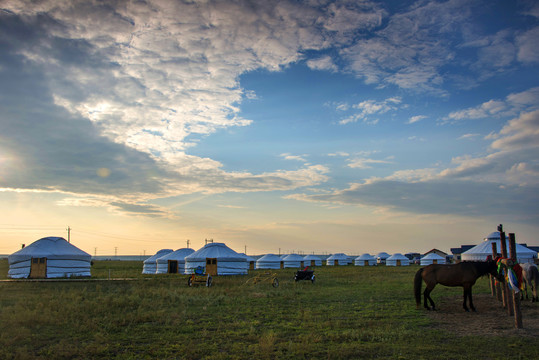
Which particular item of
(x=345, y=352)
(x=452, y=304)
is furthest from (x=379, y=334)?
(x=452, y=304)

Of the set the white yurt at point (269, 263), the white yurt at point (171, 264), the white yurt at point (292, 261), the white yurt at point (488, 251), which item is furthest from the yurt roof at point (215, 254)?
the white yurt at point (292, 261)

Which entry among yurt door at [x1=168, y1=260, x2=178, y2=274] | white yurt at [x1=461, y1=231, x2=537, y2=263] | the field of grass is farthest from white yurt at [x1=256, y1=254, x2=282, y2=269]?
the field of grass

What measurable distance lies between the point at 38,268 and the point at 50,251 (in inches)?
59.3

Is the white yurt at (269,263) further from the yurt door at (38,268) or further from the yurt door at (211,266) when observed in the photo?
the yurt door at (38,268)

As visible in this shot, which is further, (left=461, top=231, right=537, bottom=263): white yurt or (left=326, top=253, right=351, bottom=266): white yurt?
(left=326, top=253, right=351, bottom=266): white yurt

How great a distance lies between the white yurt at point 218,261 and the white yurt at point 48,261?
364 inches

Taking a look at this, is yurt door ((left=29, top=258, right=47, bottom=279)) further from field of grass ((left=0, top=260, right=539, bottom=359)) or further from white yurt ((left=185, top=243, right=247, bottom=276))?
field of grass ((left=0, top=260, right=539, bottom=359))

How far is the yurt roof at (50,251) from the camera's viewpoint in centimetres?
3006

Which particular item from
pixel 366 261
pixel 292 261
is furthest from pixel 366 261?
pixel 292 261

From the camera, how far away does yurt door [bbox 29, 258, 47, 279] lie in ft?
97.1

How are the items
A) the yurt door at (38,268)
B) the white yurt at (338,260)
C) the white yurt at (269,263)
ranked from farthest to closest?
the white yurt at (338,260)
the white yurt at (269,263)
the yurt door at (38,268)

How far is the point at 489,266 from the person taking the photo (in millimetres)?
12000

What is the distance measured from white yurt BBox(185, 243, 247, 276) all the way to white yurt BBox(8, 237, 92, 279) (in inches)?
364

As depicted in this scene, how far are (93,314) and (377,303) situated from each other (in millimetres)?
9645
